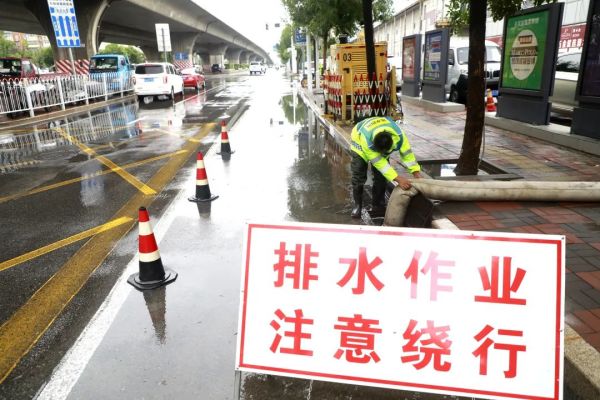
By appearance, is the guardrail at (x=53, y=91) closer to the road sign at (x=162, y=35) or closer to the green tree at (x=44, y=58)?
the road sign at (x=162, y=35)

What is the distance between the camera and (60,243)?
5.19 metres

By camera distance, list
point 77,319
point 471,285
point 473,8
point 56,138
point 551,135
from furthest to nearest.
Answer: point 56,138 → point 551,135 → point 473,8 → point 77,319 → point 471,285

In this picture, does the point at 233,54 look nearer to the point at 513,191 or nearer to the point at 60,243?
the point at 60,243

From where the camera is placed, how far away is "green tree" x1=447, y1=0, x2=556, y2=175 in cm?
636

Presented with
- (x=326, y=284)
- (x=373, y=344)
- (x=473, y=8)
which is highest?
(x=473, y=8)

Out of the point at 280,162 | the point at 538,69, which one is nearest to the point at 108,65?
the point at 280,162

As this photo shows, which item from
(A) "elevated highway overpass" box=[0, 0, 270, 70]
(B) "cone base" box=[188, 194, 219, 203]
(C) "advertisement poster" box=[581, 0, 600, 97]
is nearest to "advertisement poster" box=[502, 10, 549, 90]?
(C) "advertisement poster" box=[581, 0, 600, 97]

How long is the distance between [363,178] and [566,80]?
27.0ft

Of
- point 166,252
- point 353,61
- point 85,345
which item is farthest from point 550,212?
point 353,61

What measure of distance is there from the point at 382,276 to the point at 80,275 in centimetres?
326

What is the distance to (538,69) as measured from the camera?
905cm

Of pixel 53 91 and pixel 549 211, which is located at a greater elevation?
pixel 53 91

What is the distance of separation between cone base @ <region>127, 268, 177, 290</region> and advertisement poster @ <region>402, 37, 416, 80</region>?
14.6 metres

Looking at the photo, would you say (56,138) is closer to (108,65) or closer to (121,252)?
(121,252)
